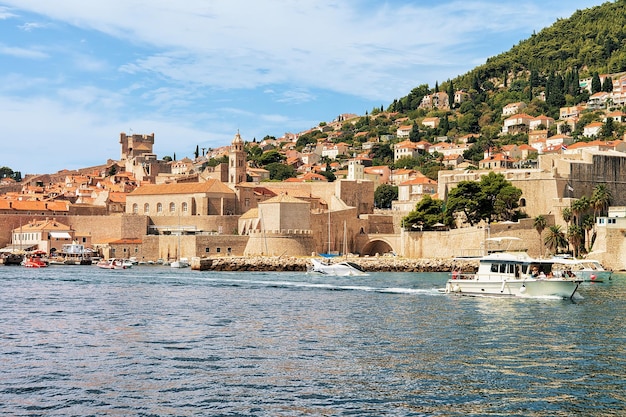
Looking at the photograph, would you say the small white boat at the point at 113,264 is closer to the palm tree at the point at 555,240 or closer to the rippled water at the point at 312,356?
the rippled water at the point at 312,356

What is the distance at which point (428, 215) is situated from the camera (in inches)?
2034

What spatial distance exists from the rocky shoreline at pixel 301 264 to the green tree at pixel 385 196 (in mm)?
25408

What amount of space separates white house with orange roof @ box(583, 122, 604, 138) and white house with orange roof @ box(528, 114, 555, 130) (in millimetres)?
8398

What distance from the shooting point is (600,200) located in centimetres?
4662

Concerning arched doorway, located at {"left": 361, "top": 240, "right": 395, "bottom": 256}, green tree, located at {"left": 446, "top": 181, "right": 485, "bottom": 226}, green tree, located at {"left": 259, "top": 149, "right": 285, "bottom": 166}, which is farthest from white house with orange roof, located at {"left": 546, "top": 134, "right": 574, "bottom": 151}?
green tree, located at {"left": 446, "top": 181, "right": 485, "bottom": 226}

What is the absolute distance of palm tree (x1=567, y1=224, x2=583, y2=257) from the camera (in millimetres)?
45594

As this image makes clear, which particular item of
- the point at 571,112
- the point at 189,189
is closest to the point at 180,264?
the point at 189,189

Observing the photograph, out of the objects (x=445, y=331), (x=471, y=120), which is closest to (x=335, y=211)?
(x=445, y=331)

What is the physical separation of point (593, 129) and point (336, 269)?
53731 millimetres

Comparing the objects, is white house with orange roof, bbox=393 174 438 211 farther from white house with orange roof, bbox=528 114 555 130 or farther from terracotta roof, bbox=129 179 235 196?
white house with orange roof, bbox=528 114 555 130

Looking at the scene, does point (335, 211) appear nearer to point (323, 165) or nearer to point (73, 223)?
point (73, 223)

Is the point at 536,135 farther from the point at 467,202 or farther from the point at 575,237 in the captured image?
the point at 575,237

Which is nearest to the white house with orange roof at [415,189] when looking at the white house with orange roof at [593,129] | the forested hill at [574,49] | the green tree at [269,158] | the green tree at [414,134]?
the white house with orange roof at [593,129]

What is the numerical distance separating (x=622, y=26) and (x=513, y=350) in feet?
388
